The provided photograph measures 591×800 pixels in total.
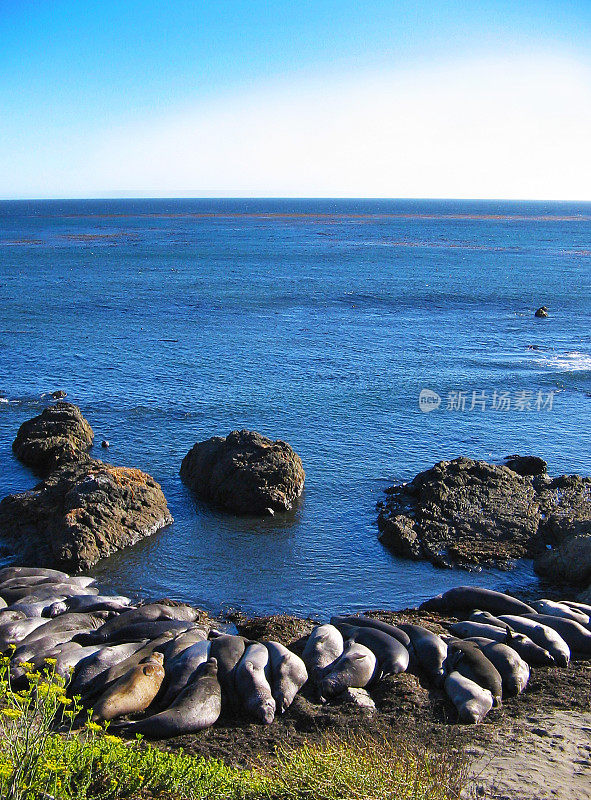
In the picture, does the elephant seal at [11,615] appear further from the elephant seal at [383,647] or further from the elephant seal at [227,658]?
the elephant seal at [383,647]

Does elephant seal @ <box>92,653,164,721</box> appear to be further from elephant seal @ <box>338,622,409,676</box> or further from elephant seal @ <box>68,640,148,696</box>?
elephant seal @ <box>338,622,409,676</box>

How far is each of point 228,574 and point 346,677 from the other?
8.47m

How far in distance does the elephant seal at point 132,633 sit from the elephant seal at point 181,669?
149 cm

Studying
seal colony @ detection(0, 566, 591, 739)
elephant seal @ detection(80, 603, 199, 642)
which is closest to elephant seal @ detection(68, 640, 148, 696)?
seal colony @ detection(0, 566, 591, 739)

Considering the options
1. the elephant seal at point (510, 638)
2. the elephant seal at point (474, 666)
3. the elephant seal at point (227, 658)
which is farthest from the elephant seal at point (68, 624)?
the elephant seal at point (510, 638)

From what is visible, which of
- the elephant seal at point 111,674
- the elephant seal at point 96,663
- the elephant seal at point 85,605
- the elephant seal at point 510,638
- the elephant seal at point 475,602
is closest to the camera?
the elephant seal at point 111,674

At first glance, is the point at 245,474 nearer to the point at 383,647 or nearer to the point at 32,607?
the point at 32,607

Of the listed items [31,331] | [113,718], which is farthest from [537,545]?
[31,331]

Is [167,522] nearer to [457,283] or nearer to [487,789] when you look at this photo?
[487,789]

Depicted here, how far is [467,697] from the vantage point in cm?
1440

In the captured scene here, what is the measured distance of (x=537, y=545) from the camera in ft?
80.3

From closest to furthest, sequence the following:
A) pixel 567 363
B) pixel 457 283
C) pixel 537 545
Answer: pixel 537 545 < pixel 567 363 < pixel 457 283

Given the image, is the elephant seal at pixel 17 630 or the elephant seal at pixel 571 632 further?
the elephant seal at pixel 571 632

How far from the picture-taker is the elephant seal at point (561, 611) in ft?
60.2
